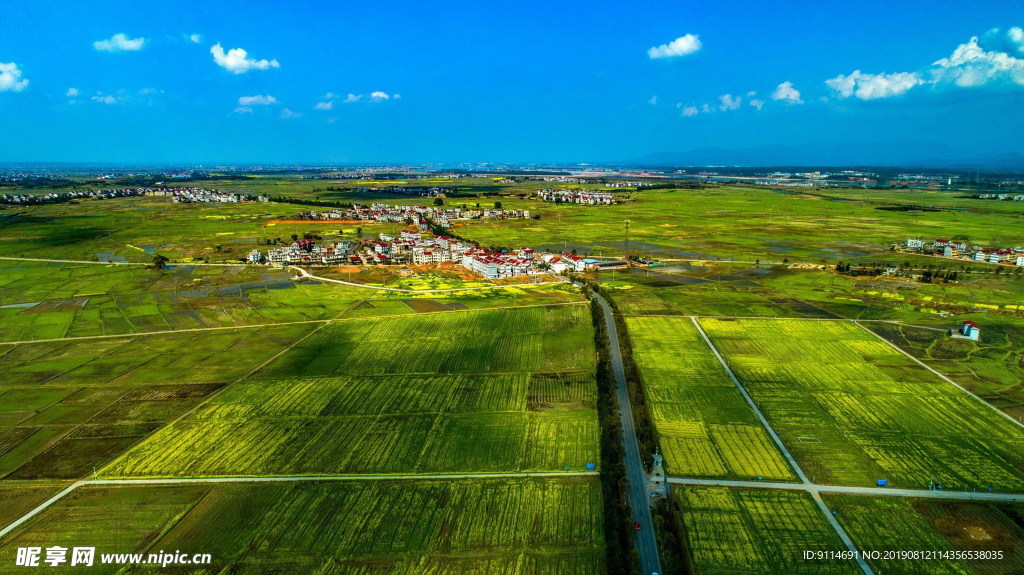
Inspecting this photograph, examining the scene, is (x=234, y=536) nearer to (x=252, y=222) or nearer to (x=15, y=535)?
(x=15, y=535)

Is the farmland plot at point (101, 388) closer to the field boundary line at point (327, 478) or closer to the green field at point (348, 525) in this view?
the field boundary line at point (327, 478)

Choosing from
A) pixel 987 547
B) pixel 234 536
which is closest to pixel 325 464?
pixel 234 536

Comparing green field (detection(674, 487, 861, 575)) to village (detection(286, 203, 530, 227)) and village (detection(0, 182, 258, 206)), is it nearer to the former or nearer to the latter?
village (detection(286, 203, 530, 227))

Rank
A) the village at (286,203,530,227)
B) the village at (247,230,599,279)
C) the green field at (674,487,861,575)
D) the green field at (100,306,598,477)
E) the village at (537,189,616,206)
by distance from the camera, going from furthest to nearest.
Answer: the village at (537,189,616,206) < the village at (286,203,530,227) < the village at (247,230,599,279) < the green field at (100,306,598,477) < the green field at (674,487,861,575)

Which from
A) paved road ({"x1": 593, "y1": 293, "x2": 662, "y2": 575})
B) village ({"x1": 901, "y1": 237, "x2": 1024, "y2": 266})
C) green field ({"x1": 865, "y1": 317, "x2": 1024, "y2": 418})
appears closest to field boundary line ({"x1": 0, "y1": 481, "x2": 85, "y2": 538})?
paved road ({"x1": 593, "y1": 293, "x2": 662, "y2": 575})

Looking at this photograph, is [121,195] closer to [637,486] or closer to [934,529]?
[637,486]

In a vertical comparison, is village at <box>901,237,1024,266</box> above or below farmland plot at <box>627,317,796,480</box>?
above

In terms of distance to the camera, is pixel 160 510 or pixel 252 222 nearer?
pixel 160 510

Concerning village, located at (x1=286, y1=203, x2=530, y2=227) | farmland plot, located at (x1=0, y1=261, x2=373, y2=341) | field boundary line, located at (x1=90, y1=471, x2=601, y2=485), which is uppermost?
village, located at (x1=286, y1=203, x2=530, y2=227)
